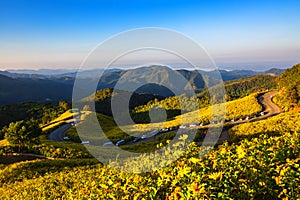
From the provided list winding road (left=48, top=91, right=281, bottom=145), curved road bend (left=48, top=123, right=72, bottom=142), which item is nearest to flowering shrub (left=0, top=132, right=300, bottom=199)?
winding road (left=48, top=91, right=281, bottom=145)

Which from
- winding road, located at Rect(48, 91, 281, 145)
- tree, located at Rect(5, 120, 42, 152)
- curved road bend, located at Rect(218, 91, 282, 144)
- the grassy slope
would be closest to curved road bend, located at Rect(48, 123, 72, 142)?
winding road, located at Rect(48, 91, 281, 145)

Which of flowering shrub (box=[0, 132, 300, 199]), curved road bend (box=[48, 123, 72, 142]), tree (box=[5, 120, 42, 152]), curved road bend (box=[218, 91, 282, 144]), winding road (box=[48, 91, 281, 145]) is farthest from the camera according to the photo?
Result: curved road bend (box=[48, 123, 72, 142])

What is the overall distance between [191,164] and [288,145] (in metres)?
2.32

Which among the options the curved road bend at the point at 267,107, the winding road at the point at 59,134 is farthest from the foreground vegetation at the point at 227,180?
the winding road at the point at 59,134

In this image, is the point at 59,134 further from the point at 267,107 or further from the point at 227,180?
the point at 227,180

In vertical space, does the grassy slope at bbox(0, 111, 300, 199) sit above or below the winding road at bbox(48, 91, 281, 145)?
above

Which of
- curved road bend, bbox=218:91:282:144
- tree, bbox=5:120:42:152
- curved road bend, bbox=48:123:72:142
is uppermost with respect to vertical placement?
curved road bend, bbox=218:91:282:144

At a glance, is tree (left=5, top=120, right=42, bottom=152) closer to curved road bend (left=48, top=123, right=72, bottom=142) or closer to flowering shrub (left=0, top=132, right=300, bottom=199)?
curved road bend (left=48, top=123, right=72, bottom=142)

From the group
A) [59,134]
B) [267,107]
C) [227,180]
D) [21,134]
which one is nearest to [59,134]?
[59,134]

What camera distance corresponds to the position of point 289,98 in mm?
46969

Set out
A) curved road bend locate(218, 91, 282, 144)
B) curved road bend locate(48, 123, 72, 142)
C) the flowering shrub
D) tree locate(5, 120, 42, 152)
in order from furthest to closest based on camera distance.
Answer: curved road bend locate(48, 123, 72, 142), curved road bend locate(218, 91, 282, 144), tree locate(5, 120, 42, 152), the flowering shrub

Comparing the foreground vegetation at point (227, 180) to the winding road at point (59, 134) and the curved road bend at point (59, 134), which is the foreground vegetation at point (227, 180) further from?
the curved road bend at point (59, 134)

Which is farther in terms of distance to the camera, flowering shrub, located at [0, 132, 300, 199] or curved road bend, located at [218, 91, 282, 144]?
curved road bend, located at [218, 91, 282, 144]

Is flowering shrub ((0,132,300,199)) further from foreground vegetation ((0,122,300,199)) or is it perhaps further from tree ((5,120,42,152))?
tree ((5,120,42,152))
